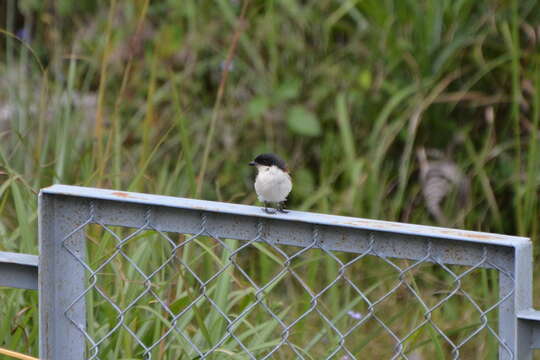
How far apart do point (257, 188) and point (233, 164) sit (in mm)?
2322

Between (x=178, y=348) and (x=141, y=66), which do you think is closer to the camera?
(x=178, y=348)

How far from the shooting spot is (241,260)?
3736 mm

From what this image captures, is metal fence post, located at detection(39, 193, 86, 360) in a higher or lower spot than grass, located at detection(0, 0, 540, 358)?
lower

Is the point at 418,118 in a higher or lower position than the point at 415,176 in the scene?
higher

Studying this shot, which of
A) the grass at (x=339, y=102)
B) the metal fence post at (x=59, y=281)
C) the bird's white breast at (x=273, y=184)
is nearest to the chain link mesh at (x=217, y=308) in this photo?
the metal fence post at (x=59, y=281)

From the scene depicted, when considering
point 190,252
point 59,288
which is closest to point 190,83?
point 190,252

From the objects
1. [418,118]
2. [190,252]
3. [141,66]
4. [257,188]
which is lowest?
[190,252]

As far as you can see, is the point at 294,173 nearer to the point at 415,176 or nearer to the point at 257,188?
the point at 415,176

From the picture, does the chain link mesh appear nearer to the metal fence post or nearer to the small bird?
the metal fence post

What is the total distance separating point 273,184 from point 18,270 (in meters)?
0.62

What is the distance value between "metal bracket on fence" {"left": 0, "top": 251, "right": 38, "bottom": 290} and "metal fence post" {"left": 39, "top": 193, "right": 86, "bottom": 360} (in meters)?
0.04

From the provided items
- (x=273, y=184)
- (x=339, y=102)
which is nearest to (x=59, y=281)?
(x=273, y=184)

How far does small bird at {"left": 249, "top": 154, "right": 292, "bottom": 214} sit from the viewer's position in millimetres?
2004

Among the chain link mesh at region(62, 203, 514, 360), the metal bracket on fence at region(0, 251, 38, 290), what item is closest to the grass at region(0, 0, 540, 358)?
the chain link mesh at region(62, 203, 514, 360)
